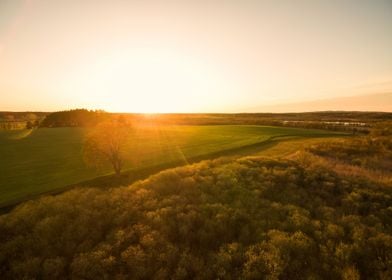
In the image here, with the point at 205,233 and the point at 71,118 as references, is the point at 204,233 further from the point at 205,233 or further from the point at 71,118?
the point at 71,118

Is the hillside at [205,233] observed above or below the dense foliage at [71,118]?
below

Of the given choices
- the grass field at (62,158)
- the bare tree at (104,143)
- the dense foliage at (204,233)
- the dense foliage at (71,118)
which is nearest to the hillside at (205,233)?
the dense foliage at (204,233)

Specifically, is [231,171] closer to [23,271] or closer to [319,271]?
[319,271]

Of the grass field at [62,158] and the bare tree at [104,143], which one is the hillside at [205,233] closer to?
the grass field at [62,158]

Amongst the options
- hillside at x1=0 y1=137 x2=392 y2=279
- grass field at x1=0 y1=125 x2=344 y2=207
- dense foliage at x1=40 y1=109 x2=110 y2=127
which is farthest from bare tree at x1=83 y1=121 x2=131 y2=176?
dense foliage at x1=40 y1=109 x2=110 y2=127

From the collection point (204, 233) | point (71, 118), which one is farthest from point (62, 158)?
point (71, 118)

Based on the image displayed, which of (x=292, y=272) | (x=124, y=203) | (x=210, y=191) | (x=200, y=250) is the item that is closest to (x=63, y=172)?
(x=124, y=203)
